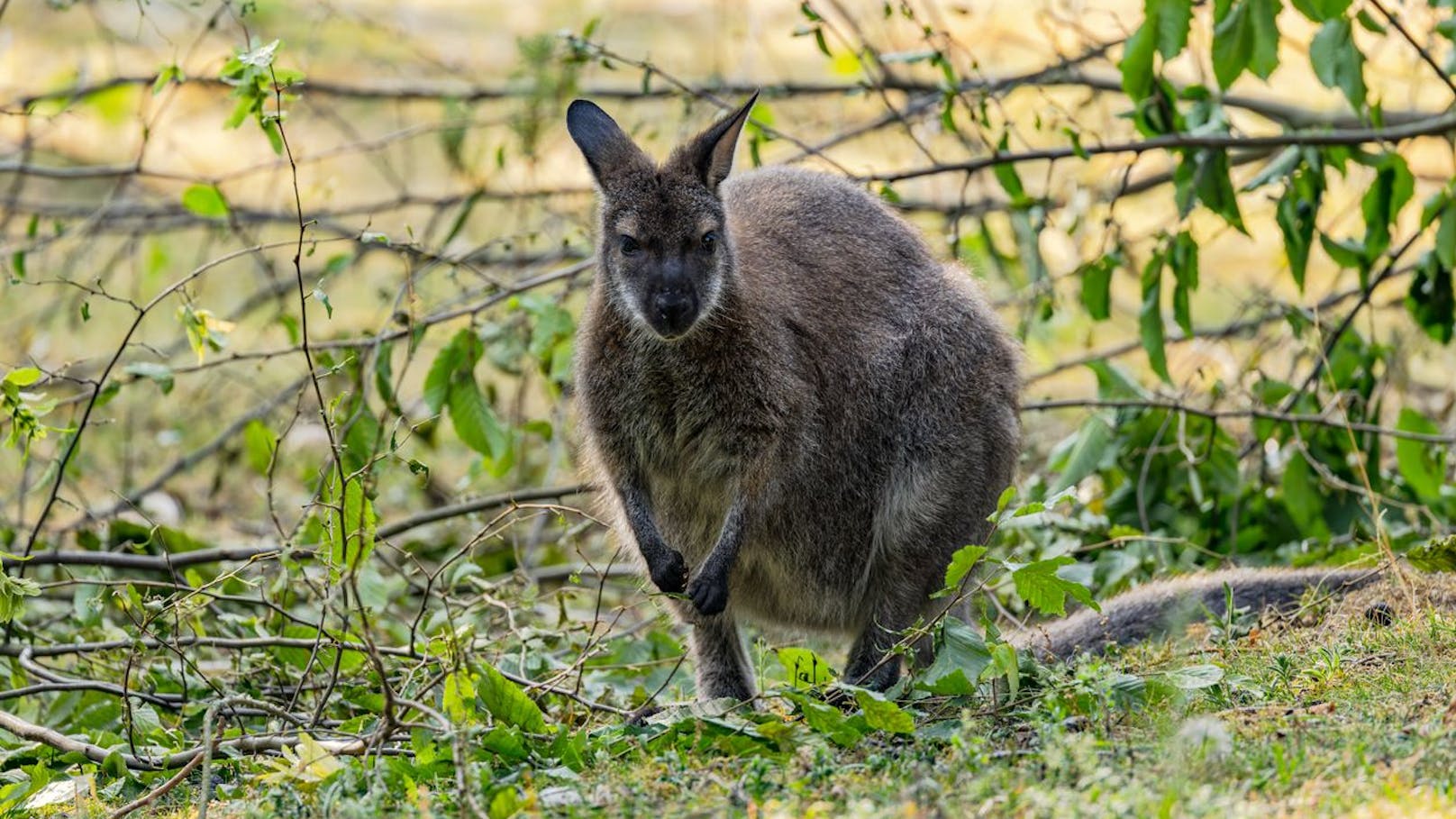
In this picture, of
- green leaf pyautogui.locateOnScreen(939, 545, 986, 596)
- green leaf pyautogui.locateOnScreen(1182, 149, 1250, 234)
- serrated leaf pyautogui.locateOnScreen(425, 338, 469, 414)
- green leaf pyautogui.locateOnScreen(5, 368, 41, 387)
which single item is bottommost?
green leaf pyautogui.locateOnScreen(939, 545, 986, 596)

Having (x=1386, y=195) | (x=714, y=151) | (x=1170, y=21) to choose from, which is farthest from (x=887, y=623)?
(x=1386, y=195)

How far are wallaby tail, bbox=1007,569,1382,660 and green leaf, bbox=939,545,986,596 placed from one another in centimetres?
84

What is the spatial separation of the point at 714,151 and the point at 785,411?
77 centimetres

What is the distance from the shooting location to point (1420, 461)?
5879mm

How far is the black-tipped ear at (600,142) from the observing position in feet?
14.7

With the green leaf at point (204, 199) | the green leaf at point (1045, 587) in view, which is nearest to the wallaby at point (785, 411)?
the green leaf at point (1045, 587)

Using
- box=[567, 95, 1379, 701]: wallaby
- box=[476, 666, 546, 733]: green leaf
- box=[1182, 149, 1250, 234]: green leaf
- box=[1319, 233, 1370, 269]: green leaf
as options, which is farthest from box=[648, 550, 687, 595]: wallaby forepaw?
box=[1319, 233, 1370, 269]: green leaf

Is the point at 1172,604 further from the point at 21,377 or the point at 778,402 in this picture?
the point at 21,377

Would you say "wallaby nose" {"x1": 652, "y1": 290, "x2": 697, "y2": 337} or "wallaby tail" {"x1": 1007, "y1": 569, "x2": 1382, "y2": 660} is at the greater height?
"wallaby nose" {"x1": 652, "y1": 290, "x2": 697, "y2": 337}

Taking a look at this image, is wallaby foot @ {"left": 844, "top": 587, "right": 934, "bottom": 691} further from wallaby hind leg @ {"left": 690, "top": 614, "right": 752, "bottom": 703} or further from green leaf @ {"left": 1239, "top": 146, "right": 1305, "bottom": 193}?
green leaf @ {"left": 1239, "top": 146, "right": 1305, "bottom": 193}

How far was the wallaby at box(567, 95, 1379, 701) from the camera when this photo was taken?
14.6 ft

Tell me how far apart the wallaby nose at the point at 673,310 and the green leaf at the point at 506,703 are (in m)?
1.08

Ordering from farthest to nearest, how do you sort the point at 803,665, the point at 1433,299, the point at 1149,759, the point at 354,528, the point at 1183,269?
the point at 1433,299 < the point at 1183,269 < the point at 803,665 < the point at 354,528 < the point at 1149,759

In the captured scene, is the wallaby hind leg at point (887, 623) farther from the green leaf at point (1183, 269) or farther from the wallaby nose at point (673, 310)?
the green leaf at point (1183, 269)
